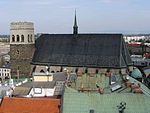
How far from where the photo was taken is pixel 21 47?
48.8 m

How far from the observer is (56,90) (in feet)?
101

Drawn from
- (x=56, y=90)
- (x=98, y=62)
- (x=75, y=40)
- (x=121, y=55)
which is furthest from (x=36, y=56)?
(x=56, y=90)

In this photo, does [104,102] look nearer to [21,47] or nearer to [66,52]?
[66,52]

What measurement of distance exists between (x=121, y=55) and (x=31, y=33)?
18.6 meters

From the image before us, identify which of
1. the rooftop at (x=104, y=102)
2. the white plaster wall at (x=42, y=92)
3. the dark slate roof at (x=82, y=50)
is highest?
the dark slate roof at (x=82, y=50)

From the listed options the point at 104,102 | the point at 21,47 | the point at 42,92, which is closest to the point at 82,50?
the point at 21,47

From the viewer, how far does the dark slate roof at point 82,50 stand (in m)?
44.9

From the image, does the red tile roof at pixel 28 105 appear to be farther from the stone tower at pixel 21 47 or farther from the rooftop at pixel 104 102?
the stone tower at pixel 21 47

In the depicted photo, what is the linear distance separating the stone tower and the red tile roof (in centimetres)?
2463

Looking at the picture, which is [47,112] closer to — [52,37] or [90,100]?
[90,100]

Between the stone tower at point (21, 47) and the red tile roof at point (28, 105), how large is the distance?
2463cm

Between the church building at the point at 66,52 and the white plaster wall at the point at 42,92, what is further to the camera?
the church building at the point at 66,52

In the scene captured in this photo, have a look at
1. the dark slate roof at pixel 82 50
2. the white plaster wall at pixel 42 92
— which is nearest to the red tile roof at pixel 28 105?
the white plaster wall at pixel 42 92

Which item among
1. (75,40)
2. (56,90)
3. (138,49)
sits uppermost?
(75,40)
